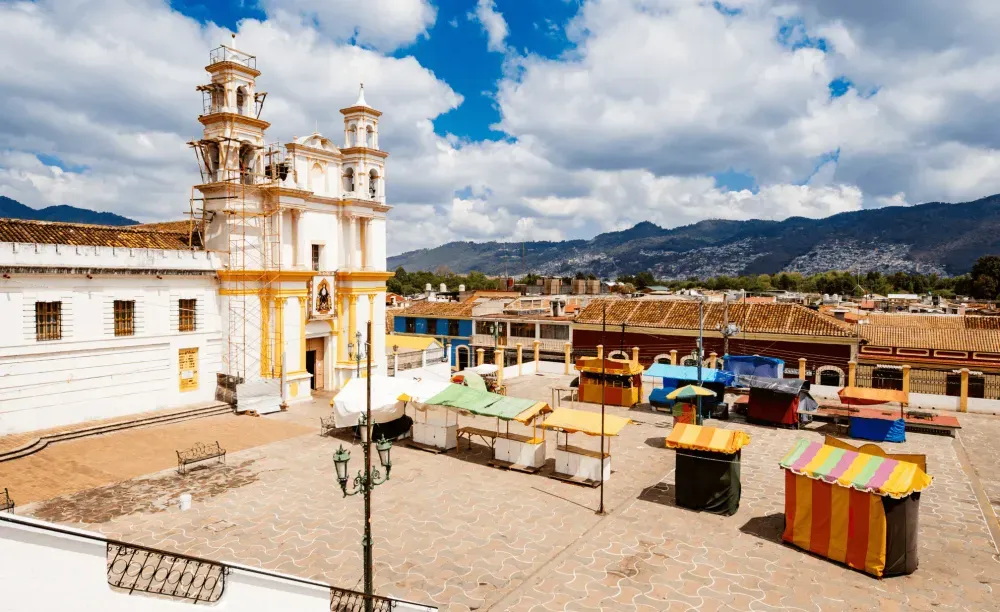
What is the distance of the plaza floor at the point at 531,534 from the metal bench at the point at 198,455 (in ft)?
1.27

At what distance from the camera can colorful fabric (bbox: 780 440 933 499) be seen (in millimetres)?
10812

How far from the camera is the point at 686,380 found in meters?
24.6

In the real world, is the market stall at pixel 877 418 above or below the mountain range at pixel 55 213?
below

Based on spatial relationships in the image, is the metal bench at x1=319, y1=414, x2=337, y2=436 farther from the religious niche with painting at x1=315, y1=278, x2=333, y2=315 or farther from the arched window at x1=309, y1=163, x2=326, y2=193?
the arched window at x1=309, y1=163, x2=326, y2=193

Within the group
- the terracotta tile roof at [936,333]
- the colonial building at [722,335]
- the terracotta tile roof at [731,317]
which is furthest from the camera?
the terracotta tile roof at [936,333]

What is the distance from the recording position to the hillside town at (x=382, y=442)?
1040cm

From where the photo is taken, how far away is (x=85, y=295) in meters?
20.8

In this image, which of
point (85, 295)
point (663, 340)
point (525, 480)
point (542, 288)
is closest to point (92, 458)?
point (85, 295)

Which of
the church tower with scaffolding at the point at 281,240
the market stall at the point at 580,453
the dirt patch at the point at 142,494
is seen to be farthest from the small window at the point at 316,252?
the market stall at the point at 580,453

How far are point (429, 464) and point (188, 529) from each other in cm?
684

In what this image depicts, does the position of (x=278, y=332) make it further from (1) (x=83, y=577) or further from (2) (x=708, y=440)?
(1) (x=83, y=577)

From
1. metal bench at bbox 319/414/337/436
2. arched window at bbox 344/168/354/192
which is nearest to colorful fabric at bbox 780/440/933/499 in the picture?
metal bench at bbox 319/414/337/436

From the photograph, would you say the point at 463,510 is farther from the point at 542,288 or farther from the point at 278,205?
the point at 542,288

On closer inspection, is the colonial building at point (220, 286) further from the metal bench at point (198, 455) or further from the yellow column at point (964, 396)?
the yellow column at point (964, 396)
